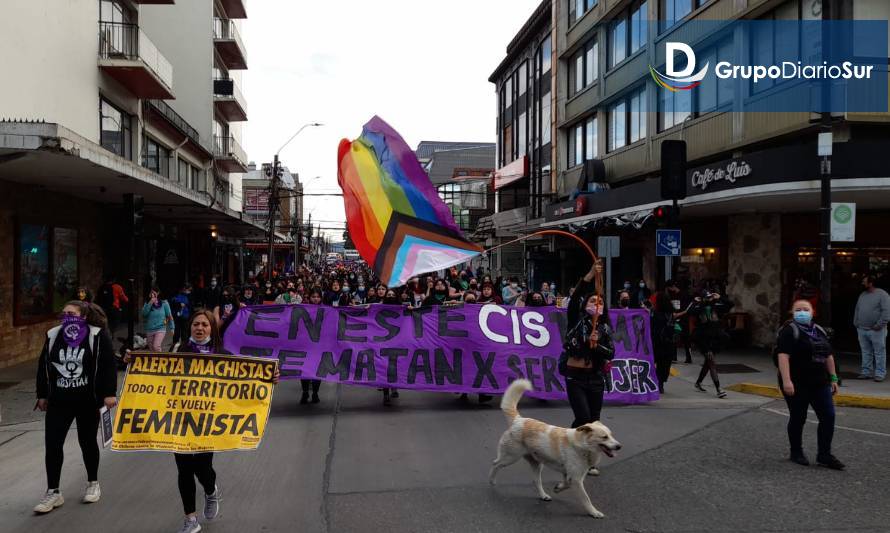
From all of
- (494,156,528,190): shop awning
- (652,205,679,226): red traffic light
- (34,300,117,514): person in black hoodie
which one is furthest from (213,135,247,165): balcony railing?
(34,300,117,514): person in black hoodie

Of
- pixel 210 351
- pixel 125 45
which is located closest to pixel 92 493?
pixel 210 351

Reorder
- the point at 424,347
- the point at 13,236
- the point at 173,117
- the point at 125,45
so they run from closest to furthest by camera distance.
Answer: the point at 424,347 < the point at 13,236 < the point at 125,45 < the point at 173,117

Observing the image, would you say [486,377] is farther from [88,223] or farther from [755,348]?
[88,223]

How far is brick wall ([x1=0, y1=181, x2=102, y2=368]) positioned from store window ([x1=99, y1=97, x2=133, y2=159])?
92.6 inches

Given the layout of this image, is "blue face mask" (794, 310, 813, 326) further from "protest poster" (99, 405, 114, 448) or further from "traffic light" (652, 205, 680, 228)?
"protest poster" (99, 405, 114, 448)

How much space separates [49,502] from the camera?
5.01 meters

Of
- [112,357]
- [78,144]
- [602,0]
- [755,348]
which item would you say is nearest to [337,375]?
[112,357]

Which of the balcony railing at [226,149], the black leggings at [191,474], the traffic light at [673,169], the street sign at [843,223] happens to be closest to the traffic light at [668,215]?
the traffic light at [673,169]

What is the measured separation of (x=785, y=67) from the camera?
15.0 metres

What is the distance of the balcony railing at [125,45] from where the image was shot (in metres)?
17.6

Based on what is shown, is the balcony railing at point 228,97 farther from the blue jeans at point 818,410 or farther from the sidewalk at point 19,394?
the blue jeans at point 818,410

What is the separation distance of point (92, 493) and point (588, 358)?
4.53 meters

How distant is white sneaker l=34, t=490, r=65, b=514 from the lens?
4945mm

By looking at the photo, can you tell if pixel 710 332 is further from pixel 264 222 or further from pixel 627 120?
pixel 264 222
